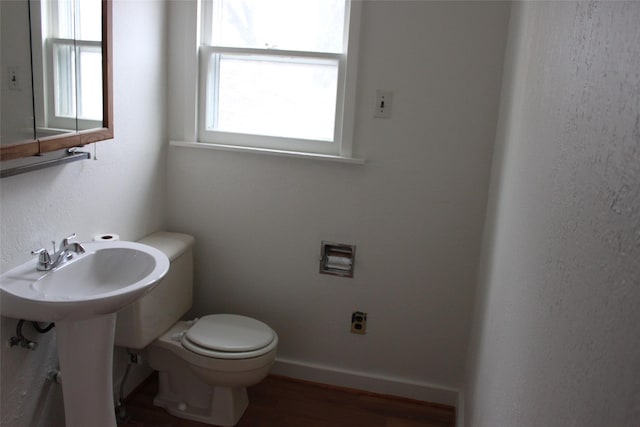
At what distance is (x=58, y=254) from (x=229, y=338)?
0.82 metres

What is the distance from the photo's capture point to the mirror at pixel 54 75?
168cm

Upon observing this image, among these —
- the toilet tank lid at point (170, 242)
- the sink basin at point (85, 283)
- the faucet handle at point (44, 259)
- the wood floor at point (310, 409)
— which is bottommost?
the wood floor at point (310, 409)

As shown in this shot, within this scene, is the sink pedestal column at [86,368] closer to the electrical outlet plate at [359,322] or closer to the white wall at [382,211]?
the white wall at [382,211]

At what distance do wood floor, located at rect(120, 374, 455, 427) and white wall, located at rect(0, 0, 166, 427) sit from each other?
248 millimetres

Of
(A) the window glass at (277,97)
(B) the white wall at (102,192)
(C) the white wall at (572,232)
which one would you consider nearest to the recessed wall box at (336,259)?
(A) the window glass at (277,97)

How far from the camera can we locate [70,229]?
6.86 ft

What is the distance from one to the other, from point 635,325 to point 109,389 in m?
1.88

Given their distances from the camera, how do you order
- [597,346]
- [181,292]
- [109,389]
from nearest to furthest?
[597,346]
[109,389]
[181,292]

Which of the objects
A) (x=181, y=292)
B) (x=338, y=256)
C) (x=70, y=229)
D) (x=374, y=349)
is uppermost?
(x=70, y=229)

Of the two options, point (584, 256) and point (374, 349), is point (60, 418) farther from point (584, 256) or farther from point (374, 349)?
point (584, 256)

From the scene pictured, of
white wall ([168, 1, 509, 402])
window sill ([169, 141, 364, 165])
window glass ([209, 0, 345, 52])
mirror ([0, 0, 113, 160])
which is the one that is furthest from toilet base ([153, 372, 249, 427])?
window glass ([209, 0, 345, 52])

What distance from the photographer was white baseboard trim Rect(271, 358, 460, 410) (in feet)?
8.93

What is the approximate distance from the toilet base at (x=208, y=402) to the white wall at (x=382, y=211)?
0.42 meters

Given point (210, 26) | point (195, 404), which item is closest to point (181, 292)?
point (195, 404)
